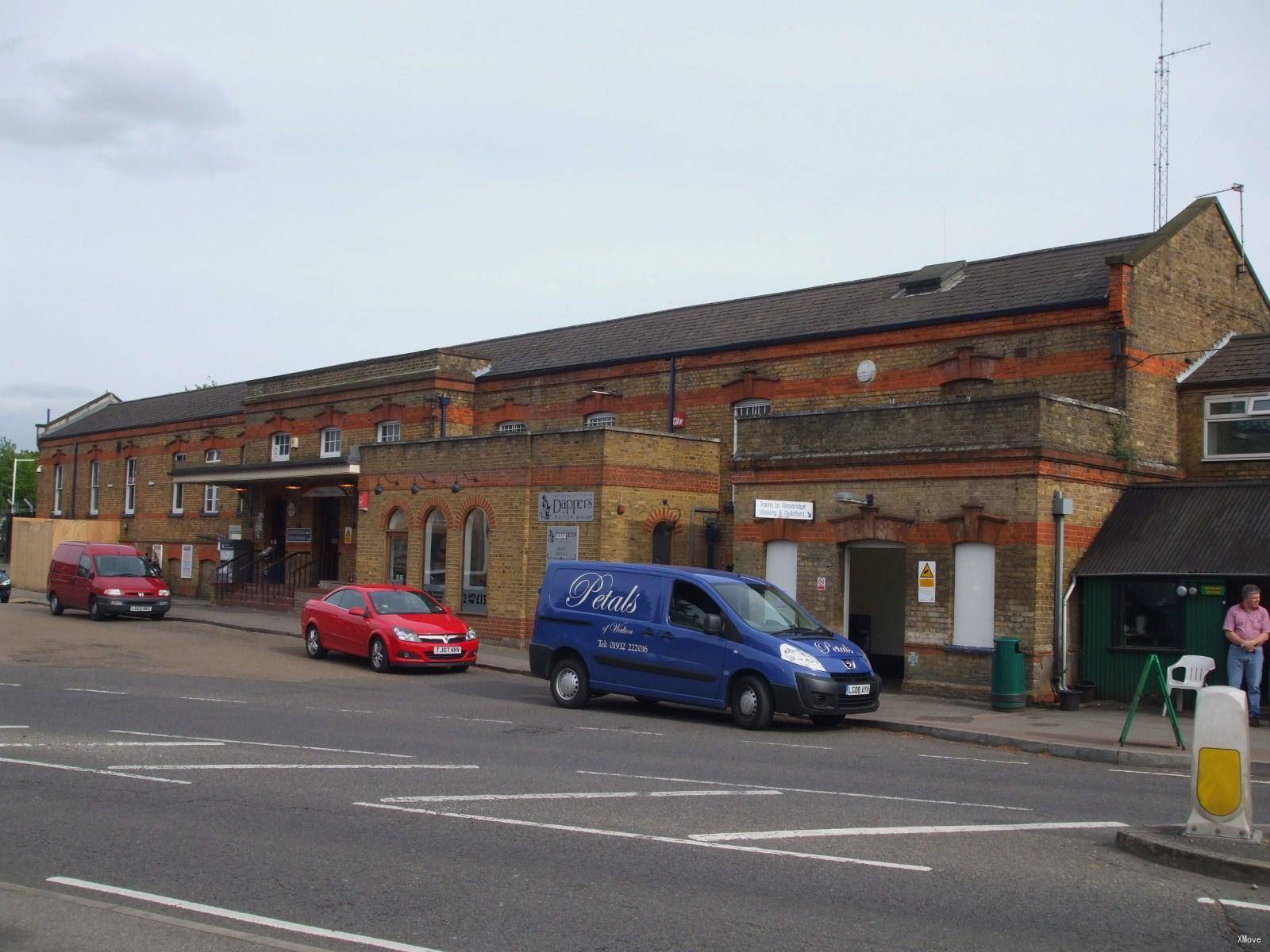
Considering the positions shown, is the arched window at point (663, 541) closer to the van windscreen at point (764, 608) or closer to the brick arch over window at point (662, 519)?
the brick arch over window at point (662, 519)

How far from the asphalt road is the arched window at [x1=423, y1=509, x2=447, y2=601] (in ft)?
41.9

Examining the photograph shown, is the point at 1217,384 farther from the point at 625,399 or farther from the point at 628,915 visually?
the point at 628,915

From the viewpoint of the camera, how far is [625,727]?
1535 centimetres

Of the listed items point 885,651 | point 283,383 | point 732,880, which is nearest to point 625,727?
point 732,880

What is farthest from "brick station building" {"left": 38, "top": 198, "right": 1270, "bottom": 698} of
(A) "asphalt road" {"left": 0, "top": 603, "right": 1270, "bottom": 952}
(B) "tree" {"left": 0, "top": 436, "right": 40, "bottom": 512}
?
(B) "tree" {"left": 0, "top": 436, "right": 40, "bottom": 512}

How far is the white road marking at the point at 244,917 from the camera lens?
19.9 feet

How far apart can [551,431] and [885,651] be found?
323 inches

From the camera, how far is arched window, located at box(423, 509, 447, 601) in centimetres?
2838

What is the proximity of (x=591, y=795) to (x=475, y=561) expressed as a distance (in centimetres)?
1766

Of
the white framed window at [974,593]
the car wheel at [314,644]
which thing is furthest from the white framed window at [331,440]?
the white framed window at [974,593]

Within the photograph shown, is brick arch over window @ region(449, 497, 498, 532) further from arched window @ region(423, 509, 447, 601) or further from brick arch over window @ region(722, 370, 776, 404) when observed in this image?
brick arch over window @ region(722, 370, 776, 404)

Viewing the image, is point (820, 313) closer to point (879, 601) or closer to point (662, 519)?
point (662, 519)

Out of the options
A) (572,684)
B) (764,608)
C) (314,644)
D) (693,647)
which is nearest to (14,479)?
(314,644)

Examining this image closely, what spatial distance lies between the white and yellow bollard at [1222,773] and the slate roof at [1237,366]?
14903 mm
